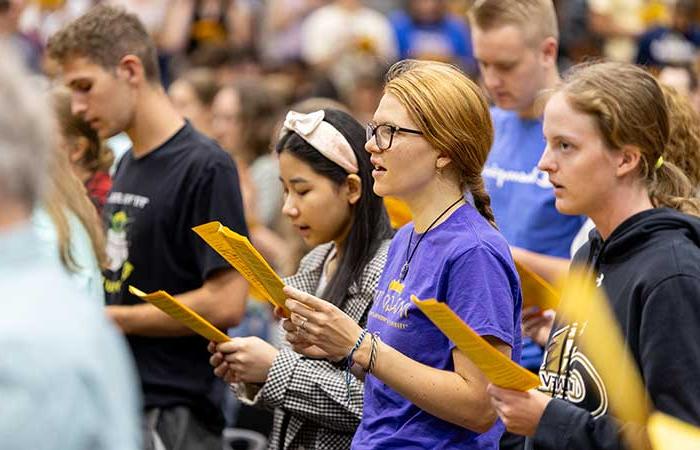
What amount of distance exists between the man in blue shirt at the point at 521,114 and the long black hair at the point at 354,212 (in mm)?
745

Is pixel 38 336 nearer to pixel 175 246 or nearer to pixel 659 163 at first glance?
pixel 659 163

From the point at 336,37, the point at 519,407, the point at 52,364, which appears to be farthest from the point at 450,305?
the point at 336,37

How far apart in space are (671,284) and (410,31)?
8673 millimetres

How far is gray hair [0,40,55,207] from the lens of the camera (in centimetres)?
170

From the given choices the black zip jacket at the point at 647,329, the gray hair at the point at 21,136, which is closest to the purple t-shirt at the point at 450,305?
the black zip jacket at the point at 647,329

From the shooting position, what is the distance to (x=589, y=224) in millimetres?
4051

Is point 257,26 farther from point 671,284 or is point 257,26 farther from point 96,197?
point 671,284

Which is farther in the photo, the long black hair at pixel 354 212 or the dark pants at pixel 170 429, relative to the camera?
the dark pants at pixel 170 429

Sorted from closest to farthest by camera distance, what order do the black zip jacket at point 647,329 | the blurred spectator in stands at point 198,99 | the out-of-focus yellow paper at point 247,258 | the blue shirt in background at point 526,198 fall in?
the black zip jacket at point 647,329 < the out-of-focus yellow paper at point 247,258 < the blue shirt in background at point 526,198 < the blurred spectator in stands at point 198,99

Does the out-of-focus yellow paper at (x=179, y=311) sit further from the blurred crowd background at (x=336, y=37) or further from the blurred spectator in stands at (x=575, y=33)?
the blurred spectator in stands at (x=575, y=33)

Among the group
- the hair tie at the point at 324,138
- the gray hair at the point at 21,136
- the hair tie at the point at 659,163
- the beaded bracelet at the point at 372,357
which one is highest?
the gray hair at the point at 21,136

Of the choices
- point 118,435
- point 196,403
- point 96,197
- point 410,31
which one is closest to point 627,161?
point 118,435

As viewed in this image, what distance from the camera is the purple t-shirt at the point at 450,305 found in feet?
9.35

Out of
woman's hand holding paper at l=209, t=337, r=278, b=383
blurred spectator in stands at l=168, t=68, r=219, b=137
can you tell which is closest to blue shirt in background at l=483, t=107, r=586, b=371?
woman's hand holding paper at l=209, t=337, r=278, b=383
